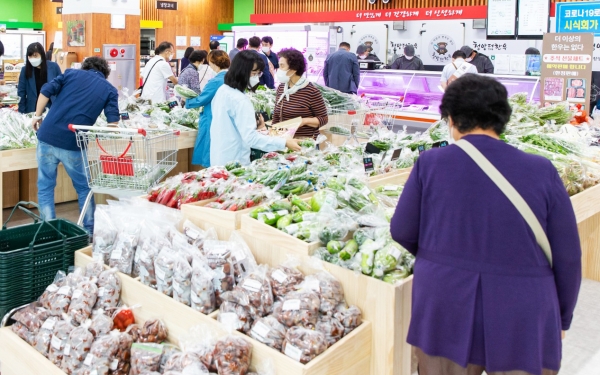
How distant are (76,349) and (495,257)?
1.76 meters

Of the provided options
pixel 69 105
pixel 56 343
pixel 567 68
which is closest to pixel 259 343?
pixel 56 343

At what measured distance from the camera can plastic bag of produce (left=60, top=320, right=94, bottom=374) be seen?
268cm

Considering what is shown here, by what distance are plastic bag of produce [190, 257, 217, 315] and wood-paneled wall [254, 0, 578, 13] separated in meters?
12.1

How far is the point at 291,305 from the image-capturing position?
A: 2547 millimetres

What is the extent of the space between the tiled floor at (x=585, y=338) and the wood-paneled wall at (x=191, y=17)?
16.5 metres

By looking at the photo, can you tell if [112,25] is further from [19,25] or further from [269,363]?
[19,25]

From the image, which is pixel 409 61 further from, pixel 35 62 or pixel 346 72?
pixel 35 62

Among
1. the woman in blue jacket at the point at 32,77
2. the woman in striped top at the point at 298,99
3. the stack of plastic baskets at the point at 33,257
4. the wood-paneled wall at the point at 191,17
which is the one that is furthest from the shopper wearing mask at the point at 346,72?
the wood-paneled wall at the point at 191,17

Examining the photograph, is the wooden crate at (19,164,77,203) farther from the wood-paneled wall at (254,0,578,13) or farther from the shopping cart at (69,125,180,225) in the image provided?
the wood-paneled wall at (254,0,578,13)

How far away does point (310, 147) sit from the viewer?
4590 millimetres

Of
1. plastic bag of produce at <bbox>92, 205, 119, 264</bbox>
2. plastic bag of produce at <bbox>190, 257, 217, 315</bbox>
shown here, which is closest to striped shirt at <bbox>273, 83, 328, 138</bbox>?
plastic bag of produce at <bbox>92, 205, 119, 264</bbox>

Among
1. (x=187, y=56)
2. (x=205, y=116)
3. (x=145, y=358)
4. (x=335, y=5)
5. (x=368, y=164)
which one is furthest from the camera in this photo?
(x=335, y=5)

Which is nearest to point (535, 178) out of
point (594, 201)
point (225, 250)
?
point (225, 250)

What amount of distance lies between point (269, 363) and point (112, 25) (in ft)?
28.4
